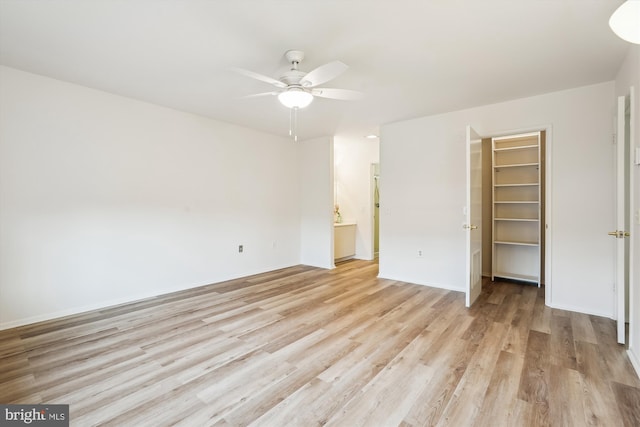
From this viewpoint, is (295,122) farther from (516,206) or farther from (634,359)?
(634,359)

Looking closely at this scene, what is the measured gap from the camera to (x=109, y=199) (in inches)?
134

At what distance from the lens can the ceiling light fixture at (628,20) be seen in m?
1.49

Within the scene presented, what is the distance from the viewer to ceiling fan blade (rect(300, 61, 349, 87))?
209cm

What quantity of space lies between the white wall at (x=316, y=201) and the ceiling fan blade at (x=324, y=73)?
3.05 metres

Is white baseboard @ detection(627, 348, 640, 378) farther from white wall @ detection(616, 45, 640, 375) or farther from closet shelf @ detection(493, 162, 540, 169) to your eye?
closet shelf @ detection(493, 162, 540, 169)

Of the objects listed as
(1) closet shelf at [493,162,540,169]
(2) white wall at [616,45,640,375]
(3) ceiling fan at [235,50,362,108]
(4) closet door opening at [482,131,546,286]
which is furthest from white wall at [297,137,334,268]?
(2) white wall at [616,45,640,375]

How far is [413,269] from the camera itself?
4461mm

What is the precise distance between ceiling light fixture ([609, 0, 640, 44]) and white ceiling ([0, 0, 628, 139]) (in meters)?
0.48

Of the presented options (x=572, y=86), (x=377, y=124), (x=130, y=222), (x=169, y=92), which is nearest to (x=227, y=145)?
(x=169, y=92)

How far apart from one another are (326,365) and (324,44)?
2466 mm

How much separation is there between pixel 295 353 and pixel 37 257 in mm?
2778

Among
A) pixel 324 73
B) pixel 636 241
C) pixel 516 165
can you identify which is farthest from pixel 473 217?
pixel 324 73

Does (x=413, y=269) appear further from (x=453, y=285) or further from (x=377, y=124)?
(x=377, y=124)

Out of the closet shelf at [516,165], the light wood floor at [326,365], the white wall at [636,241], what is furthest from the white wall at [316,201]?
Result: the white wall at [636,241]
